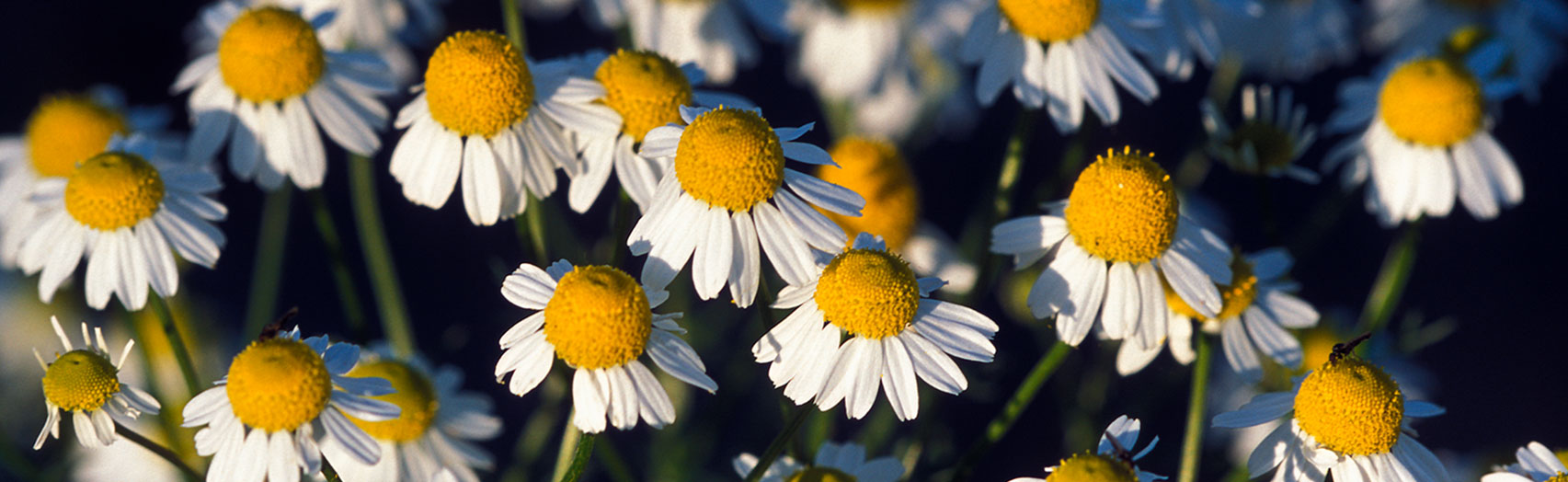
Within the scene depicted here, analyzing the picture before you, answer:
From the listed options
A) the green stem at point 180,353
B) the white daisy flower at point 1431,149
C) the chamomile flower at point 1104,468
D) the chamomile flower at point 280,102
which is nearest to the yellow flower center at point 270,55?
the chamomile flower at point 280,102

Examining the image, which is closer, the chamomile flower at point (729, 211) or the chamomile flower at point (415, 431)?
the chamomile flower at point (729, 211)

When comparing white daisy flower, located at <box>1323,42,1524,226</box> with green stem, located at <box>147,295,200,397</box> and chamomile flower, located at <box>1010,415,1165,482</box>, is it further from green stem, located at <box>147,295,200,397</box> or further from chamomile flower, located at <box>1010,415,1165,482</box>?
green stem, located at <box>147,295,200,397</box>

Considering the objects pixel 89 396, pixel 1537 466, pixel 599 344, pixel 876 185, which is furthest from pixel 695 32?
pixel 1537 466

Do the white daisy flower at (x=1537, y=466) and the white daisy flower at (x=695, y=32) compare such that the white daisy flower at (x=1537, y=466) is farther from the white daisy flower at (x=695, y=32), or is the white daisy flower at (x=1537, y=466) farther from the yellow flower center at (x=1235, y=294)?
the white daisy flower at (x=695, y=32)

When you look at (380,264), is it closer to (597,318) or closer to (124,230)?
(124,230)

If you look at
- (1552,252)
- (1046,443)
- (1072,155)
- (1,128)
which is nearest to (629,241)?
(1072,155)
